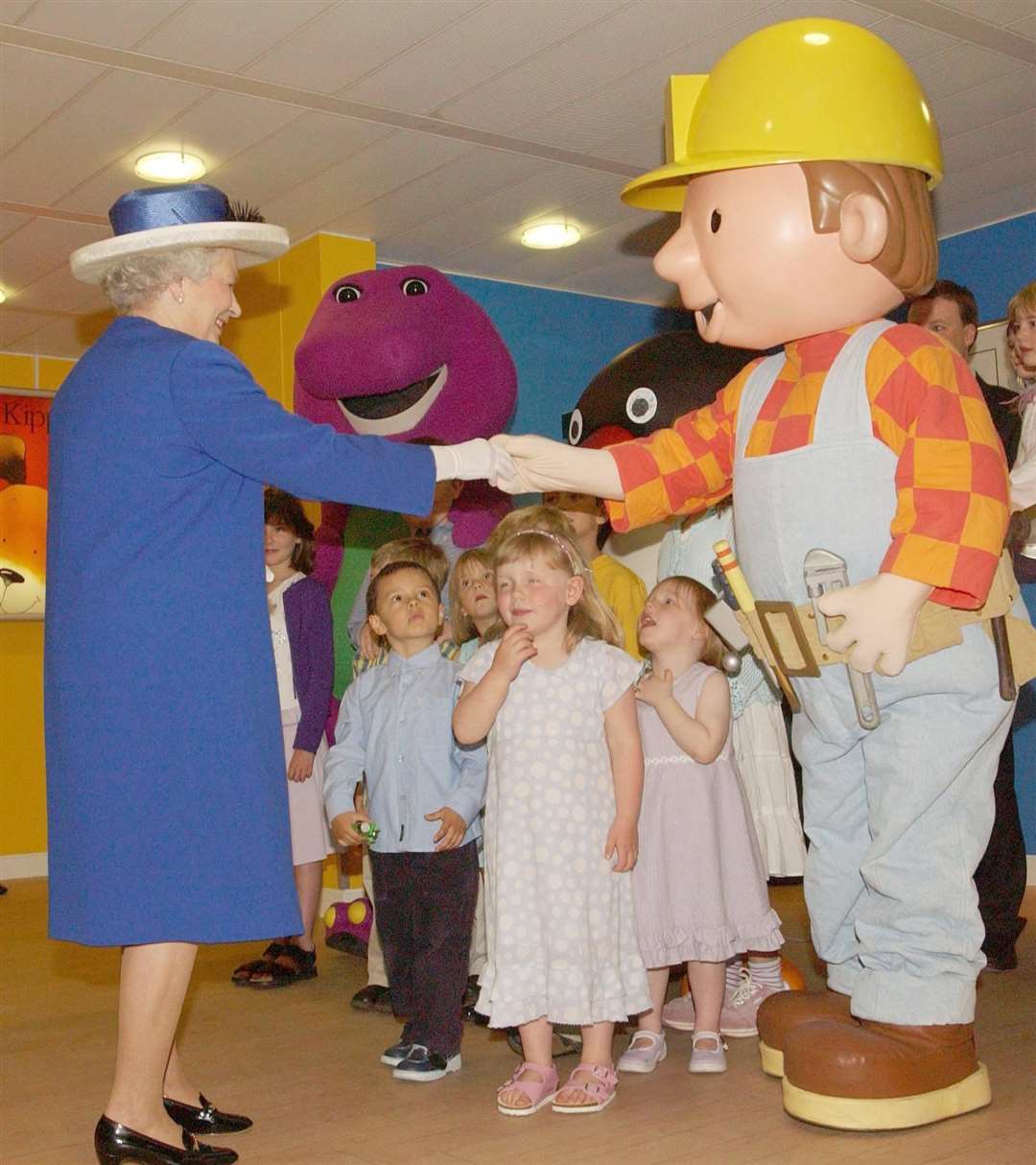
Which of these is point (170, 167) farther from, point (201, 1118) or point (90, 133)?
point (201, 1118)

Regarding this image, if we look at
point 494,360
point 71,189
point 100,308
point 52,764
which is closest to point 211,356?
point 52,764

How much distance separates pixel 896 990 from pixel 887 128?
1.25 metres

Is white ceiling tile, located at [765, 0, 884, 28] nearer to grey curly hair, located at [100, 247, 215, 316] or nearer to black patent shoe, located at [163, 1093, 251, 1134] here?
grey curly hair, located at [100, 247, 215, 316]

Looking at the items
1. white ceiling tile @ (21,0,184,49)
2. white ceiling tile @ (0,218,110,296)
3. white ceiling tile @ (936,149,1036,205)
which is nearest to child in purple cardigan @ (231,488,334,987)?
white ceiling tile @ (21,0,184,49)

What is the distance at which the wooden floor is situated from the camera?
6.83ft

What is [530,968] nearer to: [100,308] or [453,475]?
[453,475]

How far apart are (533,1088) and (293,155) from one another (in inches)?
108

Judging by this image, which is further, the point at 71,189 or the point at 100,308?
the point at 100,308

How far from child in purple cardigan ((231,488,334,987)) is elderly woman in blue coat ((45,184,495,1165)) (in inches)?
56.8

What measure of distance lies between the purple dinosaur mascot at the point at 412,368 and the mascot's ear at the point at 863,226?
164 cm

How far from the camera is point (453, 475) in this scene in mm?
2193

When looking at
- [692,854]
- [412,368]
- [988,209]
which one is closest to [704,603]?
[692,854]

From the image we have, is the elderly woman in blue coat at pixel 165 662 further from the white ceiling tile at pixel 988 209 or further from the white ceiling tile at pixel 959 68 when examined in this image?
the white ceiling tile at pixel 988 209

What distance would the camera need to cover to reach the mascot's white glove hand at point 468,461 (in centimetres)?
218
